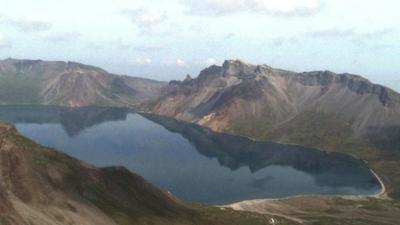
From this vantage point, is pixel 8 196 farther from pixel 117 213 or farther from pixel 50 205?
pixel 117 213

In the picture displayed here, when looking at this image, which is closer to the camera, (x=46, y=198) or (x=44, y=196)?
(x=46, y=198)

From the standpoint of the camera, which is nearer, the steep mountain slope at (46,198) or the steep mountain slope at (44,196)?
the steep mountain slope at (46,198)

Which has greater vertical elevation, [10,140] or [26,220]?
[10,140]

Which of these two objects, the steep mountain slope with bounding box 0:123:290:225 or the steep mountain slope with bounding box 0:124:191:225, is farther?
the steep mountain slope with bounding box 0:124:191:225

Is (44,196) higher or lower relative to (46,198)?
higher

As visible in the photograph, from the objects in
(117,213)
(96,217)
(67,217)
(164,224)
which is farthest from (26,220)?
(164,224)

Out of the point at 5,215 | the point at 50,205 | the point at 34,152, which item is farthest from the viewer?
the point at 34,152

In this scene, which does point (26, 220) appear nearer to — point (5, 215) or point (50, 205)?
point (5, 215)

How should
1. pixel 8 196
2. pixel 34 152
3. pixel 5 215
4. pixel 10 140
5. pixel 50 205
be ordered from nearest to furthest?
1. pixel 5 215
2. pixel 8 196
3. pixel 50 205
4. pixel 10 140
5. pixel 34 152

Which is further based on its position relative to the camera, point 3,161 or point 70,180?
point 70,180

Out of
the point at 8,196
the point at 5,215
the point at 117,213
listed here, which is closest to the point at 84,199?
the point at 117,213
